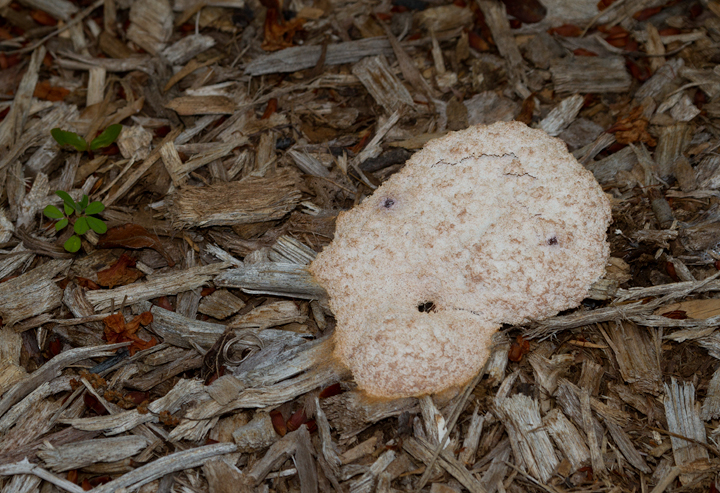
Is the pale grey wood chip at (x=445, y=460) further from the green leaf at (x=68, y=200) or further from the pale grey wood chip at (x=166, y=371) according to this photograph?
the green leaf at (x=68, y=200)

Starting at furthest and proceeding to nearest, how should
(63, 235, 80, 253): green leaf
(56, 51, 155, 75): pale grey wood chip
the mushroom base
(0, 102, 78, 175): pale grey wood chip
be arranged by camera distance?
(56, 51, 155, 75): pale grey wood chip, (0, 102, 78, 175): pale grey wood chip, (63, 235, 80, 253): green leaf, the mushroom base

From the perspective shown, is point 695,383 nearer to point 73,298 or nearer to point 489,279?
point 489,279

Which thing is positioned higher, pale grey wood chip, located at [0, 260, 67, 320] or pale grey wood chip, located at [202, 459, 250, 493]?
pale grey wood chip, located at [0, 260, 67, 320]

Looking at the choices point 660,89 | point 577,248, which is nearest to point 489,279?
point 577,248

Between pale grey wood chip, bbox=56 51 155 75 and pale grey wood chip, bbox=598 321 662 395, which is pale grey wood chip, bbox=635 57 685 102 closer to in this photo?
pale grey wood chip, bbox=598 321 662 395

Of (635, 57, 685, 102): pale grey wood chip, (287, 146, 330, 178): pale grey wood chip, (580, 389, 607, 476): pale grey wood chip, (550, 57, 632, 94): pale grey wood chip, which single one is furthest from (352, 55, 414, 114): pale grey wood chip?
(580, 389, 607, 476): pale grey wood chip

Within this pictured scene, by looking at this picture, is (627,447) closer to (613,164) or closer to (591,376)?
(591,376)

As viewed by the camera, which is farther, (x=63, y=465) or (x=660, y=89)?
(x=660, y=89)

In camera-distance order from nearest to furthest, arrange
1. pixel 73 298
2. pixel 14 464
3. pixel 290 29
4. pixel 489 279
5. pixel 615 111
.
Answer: pixel 14 464
pixel 489 279
pixel 73 298
pixel 615 111
pixel 290 29
